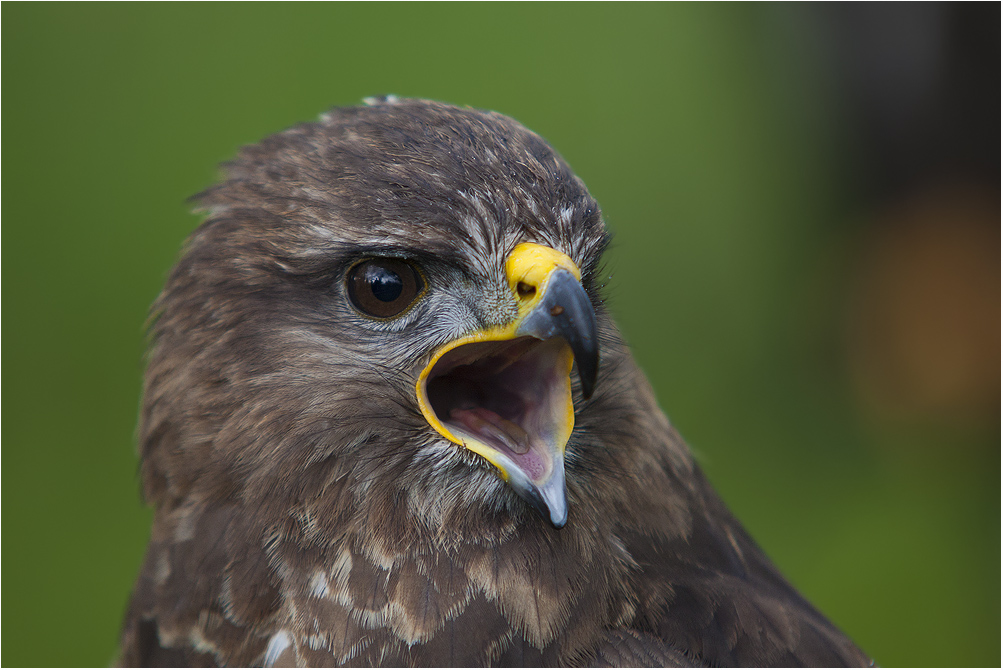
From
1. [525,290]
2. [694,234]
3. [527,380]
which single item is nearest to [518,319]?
[525,290]

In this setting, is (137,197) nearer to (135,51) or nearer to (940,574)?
(135,51)

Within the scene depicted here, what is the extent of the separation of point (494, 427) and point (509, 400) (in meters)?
0.07

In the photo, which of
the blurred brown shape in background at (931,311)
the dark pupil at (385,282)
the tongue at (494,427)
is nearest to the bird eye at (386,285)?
the dark pupil at (385,282)

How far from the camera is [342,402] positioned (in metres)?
1.48

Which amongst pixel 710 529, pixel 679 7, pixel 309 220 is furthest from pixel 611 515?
pixel 679 7

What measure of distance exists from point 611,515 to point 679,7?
518 centimetres

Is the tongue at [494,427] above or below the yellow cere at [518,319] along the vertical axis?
below

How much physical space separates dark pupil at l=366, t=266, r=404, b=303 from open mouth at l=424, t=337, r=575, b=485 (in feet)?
0.45

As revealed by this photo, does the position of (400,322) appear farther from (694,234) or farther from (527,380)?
(694,234)

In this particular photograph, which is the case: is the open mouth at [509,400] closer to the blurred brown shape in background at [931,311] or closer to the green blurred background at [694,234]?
the green blurred background at [694,234]

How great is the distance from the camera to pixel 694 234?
5.88 m

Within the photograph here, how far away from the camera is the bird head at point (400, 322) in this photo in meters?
1.41

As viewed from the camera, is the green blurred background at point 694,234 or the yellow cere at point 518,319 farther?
the green blurred background at point 694,234

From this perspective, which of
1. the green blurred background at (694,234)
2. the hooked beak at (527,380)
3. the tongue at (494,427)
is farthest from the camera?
the green blurred background at (694,234)
